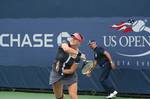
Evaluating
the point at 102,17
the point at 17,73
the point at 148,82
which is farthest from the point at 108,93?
the point at 17,73

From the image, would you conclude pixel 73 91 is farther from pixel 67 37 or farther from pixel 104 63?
pixel 67 37

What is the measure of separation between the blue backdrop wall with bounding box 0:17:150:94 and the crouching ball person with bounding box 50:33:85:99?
4.07 metres

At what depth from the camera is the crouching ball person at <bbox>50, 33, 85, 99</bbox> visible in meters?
8.85

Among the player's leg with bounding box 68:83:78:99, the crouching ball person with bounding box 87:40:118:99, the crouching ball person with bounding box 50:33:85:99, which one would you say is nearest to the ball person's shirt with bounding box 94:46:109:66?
the crouching ball person with bounding box 87:40:118:99

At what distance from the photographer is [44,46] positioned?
45.9ft

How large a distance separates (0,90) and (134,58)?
4.47 m

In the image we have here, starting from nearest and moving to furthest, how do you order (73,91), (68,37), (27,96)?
1. (73,91)
2. (27,96)
3. (68,37)

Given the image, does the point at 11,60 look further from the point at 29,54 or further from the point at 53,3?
the point at 53,3

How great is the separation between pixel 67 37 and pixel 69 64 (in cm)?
470

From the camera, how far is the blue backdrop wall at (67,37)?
12.9 meters

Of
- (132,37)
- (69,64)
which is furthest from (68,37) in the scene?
(69,64)

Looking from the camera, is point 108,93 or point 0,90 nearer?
point 108,93

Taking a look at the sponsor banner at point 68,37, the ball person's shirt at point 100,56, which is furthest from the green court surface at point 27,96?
the ball person's shirt at point 100,56

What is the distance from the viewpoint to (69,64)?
9000 mm
